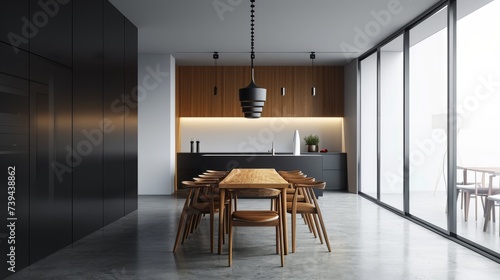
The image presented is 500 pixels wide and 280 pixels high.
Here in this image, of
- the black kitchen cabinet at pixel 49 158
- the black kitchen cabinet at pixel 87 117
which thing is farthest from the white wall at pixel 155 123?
the black kitchen cabinet at pixel 49 158

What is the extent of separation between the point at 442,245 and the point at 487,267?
985 millimetres

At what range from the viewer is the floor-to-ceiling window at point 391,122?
26.7 feet

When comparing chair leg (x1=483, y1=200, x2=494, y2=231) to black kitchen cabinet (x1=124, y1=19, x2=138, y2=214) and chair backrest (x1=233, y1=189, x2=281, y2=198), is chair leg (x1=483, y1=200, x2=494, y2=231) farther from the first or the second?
black kitchen cabinet (x1=124, y1=19, x2=138, y2=214)

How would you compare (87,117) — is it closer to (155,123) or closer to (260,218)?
(260,218)

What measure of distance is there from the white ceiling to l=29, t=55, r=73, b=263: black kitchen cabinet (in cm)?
210

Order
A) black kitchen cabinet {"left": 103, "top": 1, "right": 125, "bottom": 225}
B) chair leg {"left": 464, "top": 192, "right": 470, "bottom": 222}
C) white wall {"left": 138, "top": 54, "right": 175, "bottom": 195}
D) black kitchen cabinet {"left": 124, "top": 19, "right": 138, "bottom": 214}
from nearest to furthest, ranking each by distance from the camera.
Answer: chair leg {"left": 464, "top": 192, "right": 470, "bottom": 222} → black kitchen cabinet {"left": 103, "top": 1, "right": 125, "bottom": 225} → black kitchen cabinet {"left": 124, "top": 19, "right": 138, "bottom": 214} → white wall {"left": 138, "top": 54, "right": 175, "bottom": 195}

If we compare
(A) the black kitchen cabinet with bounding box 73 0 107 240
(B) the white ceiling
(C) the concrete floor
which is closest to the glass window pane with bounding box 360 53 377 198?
(B) the white ceiling

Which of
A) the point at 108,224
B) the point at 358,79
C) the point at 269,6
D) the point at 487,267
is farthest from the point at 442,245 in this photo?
A: the point at 358,79

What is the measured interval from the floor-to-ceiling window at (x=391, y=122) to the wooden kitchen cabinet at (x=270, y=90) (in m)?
2.80

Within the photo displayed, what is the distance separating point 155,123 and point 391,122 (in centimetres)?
509

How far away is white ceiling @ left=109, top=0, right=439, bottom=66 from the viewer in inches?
262

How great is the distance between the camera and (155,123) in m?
10.4

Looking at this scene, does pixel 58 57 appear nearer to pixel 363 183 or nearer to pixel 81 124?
pixel 81 124

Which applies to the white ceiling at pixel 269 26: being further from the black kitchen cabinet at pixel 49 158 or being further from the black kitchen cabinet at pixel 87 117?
the black kitchen cabinet at pixel 49 158
